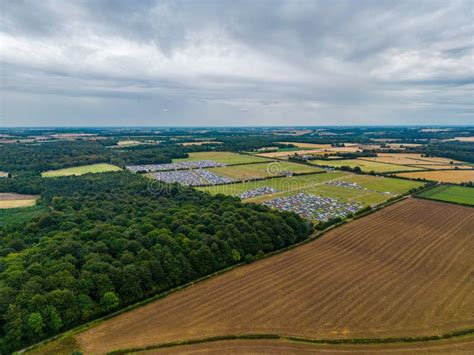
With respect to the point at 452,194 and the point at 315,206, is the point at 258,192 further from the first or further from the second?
the point at 452,194

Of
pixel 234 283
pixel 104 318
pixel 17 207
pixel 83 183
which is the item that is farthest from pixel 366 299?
pixel 83 183

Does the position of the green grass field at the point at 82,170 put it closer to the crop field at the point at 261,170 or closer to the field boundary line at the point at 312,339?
the crop field at the point at 261,170

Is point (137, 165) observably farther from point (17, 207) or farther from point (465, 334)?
point (465, 334)

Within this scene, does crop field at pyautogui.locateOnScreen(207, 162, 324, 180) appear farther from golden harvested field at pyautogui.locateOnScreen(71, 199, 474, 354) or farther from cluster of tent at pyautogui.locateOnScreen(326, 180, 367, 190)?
golden harvested field at pyautogui.locateOnScreen(71, 199, 474, 354)

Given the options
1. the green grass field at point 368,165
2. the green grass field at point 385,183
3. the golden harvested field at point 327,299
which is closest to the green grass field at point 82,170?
the green grass field at point 368,165

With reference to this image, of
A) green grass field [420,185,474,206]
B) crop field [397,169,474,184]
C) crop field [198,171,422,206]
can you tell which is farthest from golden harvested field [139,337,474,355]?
crop field [397,169,474,184]

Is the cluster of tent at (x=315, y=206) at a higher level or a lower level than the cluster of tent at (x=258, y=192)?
lower
